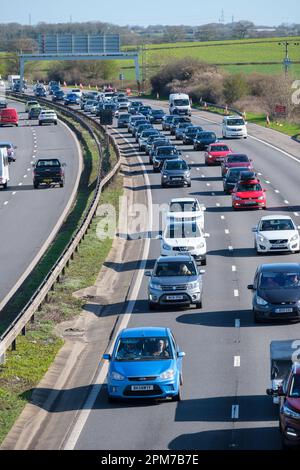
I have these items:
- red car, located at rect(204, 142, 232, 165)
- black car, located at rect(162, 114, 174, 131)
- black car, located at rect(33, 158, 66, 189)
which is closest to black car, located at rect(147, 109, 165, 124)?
black car, located at rect(162, 114, 174, 131)

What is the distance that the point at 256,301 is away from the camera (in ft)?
95.0

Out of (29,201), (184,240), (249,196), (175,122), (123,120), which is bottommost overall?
(123,120)

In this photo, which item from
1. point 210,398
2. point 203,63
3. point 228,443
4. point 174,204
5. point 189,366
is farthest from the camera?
point 203,63

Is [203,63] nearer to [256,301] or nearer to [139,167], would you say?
[139,167]

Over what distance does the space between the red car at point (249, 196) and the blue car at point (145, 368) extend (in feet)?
95.3

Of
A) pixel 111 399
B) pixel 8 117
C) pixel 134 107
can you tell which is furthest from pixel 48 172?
pixel 134 107

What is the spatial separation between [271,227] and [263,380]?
678 inches

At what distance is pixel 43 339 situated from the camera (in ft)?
92.6

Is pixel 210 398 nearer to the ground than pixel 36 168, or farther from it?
farther from it

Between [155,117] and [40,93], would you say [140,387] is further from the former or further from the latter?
[40,93]

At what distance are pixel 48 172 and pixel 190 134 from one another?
22807 mm

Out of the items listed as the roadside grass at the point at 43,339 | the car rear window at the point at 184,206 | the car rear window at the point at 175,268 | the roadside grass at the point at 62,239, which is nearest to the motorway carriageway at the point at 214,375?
the car rear window at the point at 175,268

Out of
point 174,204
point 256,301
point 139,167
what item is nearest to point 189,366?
point 256,301

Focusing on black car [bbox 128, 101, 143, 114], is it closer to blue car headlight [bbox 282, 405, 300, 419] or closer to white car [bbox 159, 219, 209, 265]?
white car [bbox 159, 219, 209, 265]
